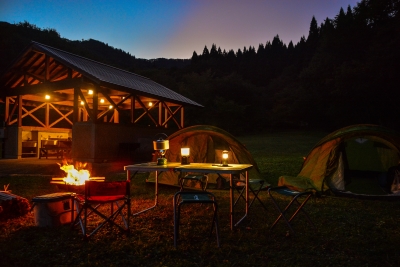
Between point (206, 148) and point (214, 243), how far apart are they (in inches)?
189

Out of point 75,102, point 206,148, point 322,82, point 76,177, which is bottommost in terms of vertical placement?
point 76,177

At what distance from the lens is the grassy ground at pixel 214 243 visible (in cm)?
345

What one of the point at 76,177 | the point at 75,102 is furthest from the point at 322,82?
the point at 76,177

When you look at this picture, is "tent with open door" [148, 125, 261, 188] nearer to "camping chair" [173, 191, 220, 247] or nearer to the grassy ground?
the grassy ground

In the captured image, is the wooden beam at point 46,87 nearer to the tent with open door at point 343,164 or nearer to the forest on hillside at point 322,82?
the forest on hillside at point 322,82

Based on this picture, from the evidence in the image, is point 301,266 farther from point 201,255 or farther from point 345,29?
point 345,29

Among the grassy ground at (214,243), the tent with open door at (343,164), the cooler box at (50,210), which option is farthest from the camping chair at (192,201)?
the tent with open door at (343,164)

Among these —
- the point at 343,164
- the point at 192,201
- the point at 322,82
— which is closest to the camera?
the point at 192,201

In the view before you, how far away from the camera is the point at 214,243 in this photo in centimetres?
394

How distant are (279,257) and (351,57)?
33.7 metres

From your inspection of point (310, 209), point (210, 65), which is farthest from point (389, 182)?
point (210, 65)

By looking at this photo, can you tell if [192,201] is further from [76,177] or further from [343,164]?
[343,164]

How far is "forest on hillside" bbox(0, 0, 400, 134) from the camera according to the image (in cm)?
2681

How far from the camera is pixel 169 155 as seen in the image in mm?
Result: 8586
